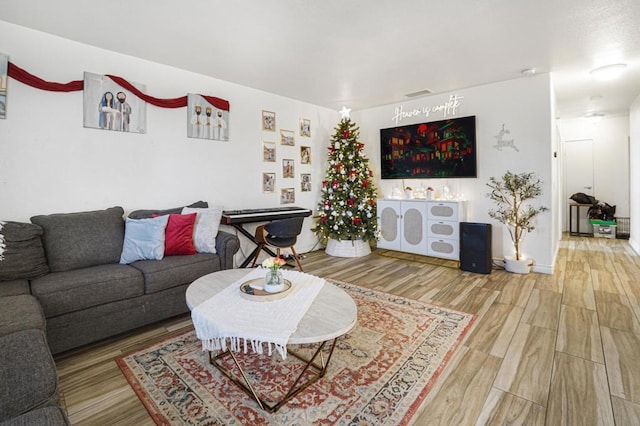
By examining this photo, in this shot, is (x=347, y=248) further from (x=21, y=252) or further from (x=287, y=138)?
(x=21, y=252)

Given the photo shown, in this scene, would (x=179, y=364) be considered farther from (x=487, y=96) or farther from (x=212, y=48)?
(x=487, y=96)

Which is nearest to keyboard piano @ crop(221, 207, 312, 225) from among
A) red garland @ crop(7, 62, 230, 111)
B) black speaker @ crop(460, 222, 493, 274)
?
red garland @ crop(7, 62, 230, 111)

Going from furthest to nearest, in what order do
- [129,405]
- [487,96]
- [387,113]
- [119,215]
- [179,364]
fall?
[387,113] < [487,96] < [119,215] < [179,364] < [129,405]

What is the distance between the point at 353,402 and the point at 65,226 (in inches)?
109

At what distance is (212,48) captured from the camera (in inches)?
122

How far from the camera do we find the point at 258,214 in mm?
4023

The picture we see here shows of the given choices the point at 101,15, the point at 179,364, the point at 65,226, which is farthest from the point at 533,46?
the point at 65,226

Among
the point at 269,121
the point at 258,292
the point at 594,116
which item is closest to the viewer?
the point at 258,292

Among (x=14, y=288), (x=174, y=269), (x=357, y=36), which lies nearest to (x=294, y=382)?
→ (x=174, y=269)

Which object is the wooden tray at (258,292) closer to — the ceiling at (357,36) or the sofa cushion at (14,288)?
the sofa cushion at (14,288)

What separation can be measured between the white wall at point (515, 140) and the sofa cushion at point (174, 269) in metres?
3.73

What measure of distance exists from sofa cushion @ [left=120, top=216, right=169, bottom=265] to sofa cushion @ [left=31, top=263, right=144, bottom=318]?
0.68 feet

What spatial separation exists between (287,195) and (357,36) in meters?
2.66

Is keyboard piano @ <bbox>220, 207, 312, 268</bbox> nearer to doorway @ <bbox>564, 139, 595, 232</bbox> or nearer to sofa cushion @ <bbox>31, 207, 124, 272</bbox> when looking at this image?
sofa cushion @ <bbox>31, 207, 124, 272</bbox>
